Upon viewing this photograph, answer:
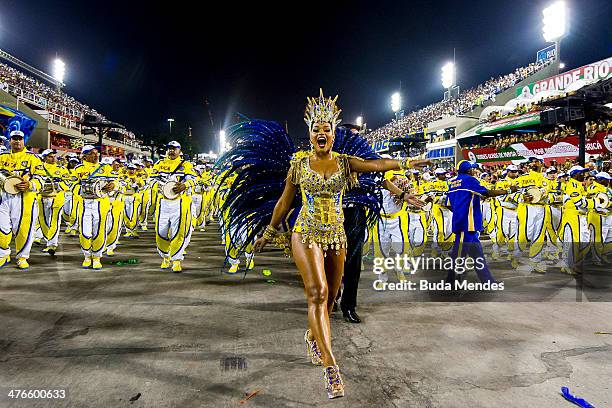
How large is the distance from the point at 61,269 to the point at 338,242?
596cm

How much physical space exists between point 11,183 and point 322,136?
6120 mm

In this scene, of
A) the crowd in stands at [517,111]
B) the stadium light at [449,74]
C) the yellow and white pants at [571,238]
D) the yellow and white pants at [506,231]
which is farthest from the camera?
the stadium light at [449,74]

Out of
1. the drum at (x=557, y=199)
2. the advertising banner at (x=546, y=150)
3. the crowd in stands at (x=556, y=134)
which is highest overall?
the crowd in stands at (x=556, y=134)

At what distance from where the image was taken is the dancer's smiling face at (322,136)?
356 centimetres

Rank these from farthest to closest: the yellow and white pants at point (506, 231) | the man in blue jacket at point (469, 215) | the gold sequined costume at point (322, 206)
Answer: the yellow and white pants at point (506, 231), the man in blue jacket at point (469, 215), the gold sequined costume at point (322, 206)

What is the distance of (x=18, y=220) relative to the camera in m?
7.32

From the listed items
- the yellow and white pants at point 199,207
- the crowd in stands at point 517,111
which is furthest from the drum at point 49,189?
the crowd in stands at point 517,111

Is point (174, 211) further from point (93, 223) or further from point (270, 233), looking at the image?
point (270, 233)

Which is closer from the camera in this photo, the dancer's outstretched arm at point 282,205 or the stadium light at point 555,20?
the dancer's outstretched arm at point 282,205

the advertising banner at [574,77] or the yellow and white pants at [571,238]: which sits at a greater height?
the advertising banner at [574,77]

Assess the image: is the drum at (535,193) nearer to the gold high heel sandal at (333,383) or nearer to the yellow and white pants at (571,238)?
the yellow and white pants at (571,238)

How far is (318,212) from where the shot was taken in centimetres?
348

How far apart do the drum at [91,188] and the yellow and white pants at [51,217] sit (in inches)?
69.1

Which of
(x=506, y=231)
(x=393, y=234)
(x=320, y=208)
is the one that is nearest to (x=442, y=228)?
(x=506, y=231)
